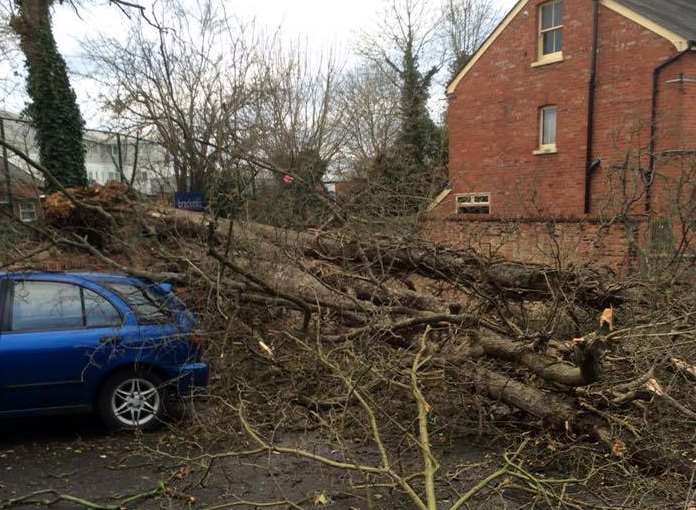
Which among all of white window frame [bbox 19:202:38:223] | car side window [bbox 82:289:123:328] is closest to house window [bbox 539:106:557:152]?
white window frame [bbox 19:202:38:223]

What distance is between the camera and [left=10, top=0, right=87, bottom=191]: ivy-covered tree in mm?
13773

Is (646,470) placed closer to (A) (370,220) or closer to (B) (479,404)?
(B) (479,404)

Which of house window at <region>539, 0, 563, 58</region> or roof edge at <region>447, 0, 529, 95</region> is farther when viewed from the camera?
roof edge at <region>447, 0, 529, 95</region>

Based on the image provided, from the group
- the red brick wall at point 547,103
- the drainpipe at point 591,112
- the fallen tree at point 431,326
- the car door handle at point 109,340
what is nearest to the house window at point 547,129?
the red brick wall at point 547,103

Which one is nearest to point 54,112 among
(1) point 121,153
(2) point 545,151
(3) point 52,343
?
(1) point 121,153

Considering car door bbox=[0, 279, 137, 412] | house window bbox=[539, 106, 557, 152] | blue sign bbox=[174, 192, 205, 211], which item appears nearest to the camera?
car door bbox=[0, 279, 137, 412]

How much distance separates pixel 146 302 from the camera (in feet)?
17.3

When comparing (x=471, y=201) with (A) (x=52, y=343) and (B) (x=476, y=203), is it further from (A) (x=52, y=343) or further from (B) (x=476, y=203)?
(A) (x=52, y=343)

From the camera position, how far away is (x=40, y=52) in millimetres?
13945

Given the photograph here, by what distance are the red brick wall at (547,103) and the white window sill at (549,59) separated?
125 millimetres

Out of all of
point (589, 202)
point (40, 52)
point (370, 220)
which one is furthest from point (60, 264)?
point (589, 202)

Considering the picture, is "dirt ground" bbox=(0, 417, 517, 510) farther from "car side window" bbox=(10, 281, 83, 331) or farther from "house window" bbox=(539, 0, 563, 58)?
"house window" bbox=(539, 0, 563, 58)

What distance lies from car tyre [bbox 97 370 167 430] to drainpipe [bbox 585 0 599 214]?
14027 mm

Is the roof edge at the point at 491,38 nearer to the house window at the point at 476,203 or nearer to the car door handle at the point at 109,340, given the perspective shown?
the house window at the point at 476,203
